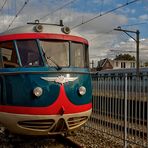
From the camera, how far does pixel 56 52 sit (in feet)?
25.9

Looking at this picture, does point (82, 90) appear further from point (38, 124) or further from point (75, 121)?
point (38, 124)

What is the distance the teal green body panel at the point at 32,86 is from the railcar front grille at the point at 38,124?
1.17ft

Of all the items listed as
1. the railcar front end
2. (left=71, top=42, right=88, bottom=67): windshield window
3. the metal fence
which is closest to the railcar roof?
the railcar front end

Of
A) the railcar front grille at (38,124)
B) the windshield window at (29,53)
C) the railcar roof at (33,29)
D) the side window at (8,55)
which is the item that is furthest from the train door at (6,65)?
the railcar front grille at (38,124)

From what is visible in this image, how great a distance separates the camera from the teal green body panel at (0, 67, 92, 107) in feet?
24.2

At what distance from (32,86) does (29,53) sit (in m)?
0.78

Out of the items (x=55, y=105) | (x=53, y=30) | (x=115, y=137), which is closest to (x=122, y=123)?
(x=115, y=137)

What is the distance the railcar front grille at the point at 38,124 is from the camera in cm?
752

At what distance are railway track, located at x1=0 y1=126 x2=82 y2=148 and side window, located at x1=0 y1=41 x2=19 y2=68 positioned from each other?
2072 mm

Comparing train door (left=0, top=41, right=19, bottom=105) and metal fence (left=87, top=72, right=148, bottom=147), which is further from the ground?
train door (left=0, top=41, right=19, bottom=105)

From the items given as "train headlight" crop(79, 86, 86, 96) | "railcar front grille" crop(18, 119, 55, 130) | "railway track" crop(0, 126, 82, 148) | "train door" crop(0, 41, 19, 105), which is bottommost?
"railway track" crop(0, 126, 82, 148)

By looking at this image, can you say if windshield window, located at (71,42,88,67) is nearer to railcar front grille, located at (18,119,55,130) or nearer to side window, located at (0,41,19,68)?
side window, located at (0,41,19,68)

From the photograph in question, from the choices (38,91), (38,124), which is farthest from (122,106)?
(38,91)

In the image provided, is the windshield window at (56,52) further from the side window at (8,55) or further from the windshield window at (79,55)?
the side window at (8,55)
